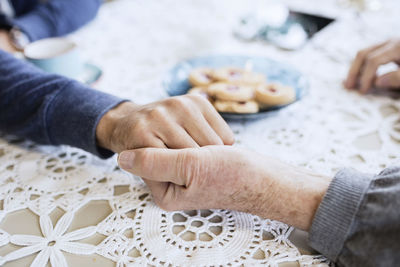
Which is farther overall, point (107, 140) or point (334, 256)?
point (107, 140)

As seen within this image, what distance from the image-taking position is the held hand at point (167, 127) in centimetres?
54

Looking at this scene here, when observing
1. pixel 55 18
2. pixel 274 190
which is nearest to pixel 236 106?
pixel 274 190

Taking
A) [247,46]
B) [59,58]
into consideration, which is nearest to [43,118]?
[59,58]

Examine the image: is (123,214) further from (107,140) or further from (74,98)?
(74,98)

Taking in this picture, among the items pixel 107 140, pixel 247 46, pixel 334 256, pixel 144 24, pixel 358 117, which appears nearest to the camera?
pixel 334 256

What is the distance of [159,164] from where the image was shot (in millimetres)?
477

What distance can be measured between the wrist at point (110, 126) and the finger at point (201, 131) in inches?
4.7

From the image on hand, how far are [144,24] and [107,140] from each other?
2.40 feet

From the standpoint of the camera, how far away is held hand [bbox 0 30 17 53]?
38.0 inches

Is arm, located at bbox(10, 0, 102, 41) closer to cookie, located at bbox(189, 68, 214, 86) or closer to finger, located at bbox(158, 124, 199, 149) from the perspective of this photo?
cookie, located at bbox(189, 68, 214, 86)

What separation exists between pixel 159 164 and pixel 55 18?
842 mm

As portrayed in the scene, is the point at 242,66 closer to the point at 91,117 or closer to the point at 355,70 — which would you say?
the point at 355,70

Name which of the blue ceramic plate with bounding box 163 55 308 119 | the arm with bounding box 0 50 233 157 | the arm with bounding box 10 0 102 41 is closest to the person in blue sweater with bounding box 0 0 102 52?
the arm with bounding box 10 0 102 41

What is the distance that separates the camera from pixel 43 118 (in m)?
0.62
